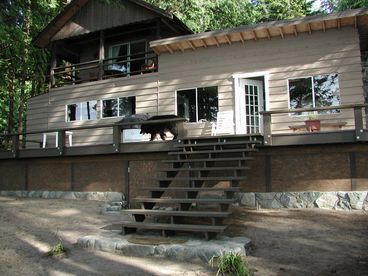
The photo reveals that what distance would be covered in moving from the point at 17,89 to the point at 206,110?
14151 mm

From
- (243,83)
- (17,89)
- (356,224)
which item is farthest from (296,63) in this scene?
(17,89)

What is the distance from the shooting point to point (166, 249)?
21.5 feet

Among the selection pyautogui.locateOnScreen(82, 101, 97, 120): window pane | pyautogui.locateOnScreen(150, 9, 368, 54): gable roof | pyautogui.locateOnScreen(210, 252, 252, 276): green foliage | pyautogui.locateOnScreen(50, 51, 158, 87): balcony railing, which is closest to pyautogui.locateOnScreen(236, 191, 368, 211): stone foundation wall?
pyautogui.locateOnScreen(210, 252, 252, 276): green foliage

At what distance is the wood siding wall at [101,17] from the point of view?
15500 mm

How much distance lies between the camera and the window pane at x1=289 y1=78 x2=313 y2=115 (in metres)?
11.8

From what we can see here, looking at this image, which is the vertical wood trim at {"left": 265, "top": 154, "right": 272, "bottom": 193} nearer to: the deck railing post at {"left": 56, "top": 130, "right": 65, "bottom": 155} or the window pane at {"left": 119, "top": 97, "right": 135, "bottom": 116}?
the window pane at {"left": 119, "top": 97, "right": 135, "bottom": 116}

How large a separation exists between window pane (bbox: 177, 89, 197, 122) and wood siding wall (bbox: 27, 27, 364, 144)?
20 centimetres

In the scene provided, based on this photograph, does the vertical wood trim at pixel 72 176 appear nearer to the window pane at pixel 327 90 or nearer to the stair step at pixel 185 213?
the stair step at pixel 185 213

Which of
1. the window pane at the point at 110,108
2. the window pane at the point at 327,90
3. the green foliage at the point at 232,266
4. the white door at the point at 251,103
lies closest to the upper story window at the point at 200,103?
the white door at the point at 251,103

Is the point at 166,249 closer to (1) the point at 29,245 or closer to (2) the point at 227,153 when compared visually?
(1) the point at 29,245

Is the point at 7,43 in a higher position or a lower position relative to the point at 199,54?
lower

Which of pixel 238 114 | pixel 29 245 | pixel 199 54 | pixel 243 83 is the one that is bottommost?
pixel 29 245

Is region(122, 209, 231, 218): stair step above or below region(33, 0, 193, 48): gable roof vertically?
below

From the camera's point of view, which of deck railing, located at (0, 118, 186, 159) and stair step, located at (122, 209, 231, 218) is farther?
deck railing, located at (0, 118, 186, 159)
